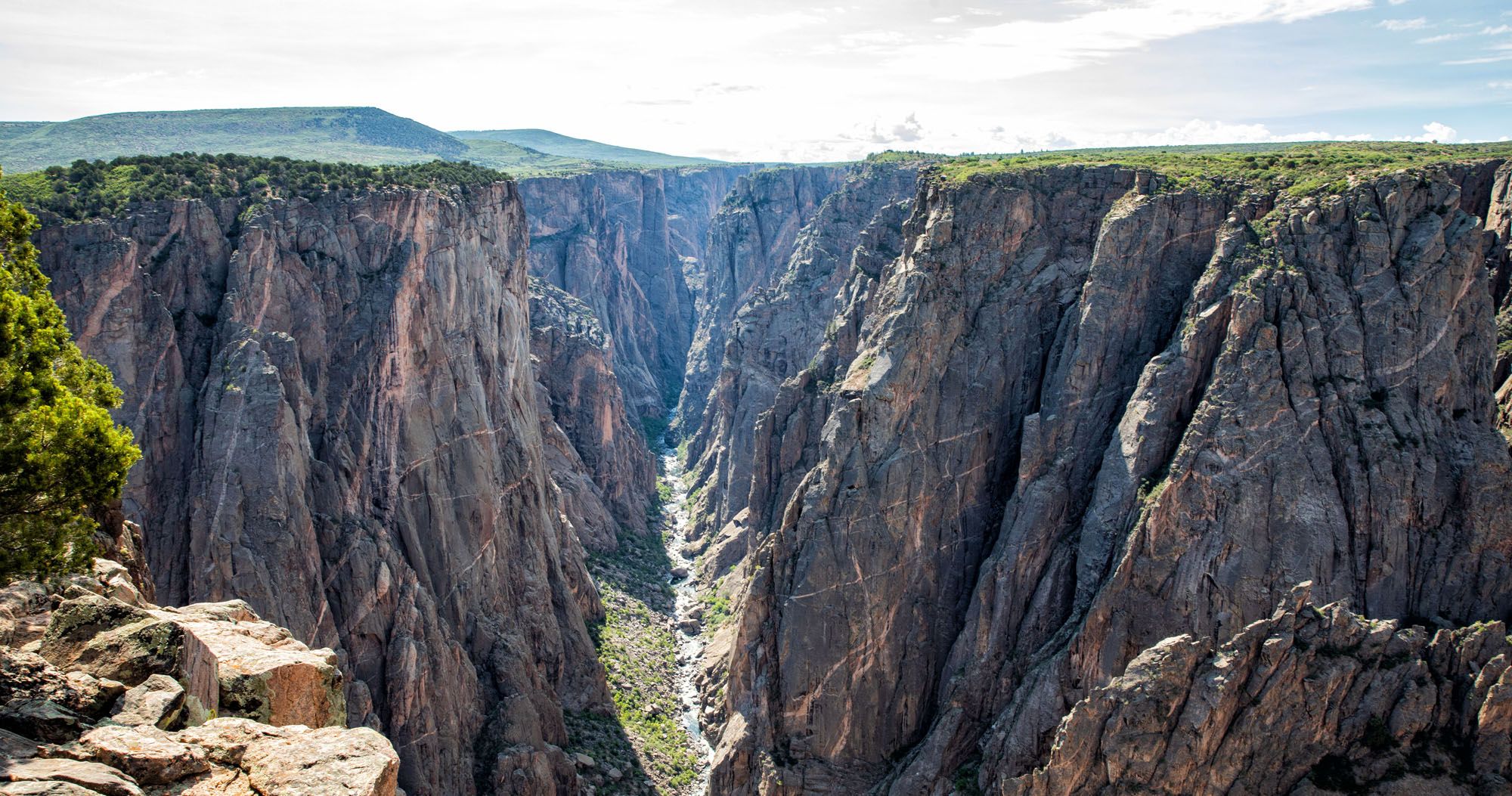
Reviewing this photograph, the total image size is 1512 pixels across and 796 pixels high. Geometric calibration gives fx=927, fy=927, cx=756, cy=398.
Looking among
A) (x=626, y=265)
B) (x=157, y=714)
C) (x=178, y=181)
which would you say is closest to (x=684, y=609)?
(x=178, y=181)

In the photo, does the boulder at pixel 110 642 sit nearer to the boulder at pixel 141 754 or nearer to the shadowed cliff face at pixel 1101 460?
the boulder at pixel 141 754

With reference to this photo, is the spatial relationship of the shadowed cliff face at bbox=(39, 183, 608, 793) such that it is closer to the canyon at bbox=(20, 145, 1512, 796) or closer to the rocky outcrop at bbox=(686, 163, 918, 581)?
the canyon at bbox=(20, 145, 1512, 796)

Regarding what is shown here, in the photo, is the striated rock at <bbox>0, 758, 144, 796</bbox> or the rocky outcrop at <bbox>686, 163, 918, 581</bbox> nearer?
the striated rock at <bbox>0, 758, 144, 796</bbox>

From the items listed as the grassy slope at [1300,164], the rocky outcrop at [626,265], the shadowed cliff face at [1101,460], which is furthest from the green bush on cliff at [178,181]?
the rocky outcrop at [626,265]

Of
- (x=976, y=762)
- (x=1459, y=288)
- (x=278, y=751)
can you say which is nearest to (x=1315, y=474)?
(x=1459, y=288)

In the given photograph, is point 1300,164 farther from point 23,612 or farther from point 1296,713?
point 23,612

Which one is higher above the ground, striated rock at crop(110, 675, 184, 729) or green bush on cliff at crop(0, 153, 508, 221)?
green bush on cliff at crop(0, 153, 508, 221)

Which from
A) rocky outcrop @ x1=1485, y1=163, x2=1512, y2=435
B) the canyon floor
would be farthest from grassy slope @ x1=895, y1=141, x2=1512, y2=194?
the canyon floor
